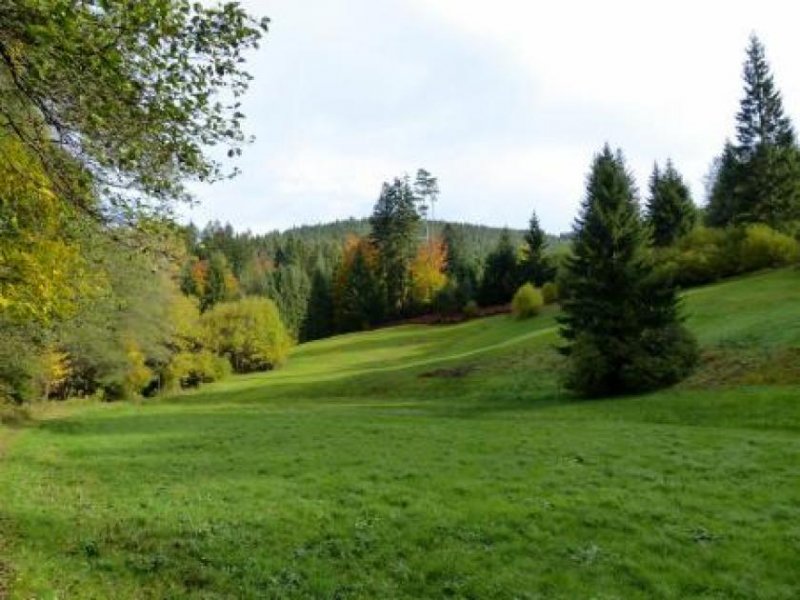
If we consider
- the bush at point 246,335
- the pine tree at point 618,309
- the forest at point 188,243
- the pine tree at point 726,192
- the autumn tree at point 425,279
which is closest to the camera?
the forest at point 188,243

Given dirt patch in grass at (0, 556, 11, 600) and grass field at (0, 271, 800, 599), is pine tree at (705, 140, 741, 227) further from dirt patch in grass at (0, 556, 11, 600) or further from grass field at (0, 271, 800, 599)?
dirt patch in grass at (0, 556, 11, 600)

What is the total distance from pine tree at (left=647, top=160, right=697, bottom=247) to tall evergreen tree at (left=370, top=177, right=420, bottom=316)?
3990 centimetres

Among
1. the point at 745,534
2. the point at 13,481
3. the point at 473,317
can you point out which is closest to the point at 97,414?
the point at 13,481

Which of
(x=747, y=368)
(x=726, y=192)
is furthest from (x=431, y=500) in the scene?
(x=726, y=192)

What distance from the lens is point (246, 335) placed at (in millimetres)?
77312

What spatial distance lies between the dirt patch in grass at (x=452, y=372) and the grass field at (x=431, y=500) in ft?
45.3

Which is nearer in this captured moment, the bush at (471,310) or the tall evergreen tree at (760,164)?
the tall evergreen tree at (760,164)

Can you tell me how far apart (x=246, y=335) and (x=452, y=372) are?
114 feet

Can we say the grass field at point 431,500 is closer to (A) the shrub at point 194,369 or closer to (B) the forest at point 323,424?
(B) the forest at point 323,424

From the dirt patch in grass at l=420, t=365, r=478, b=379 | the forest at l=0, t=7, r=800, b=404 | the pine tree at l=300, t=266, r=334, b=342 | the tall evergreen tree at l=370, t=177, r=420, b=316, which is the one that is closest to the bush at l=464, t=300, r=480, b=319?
the forest at l=0, t=7, r=800, b=404

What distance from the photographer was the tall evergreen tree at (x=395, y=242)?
107m

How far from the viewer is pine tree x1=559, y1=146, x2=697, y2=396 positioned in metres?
33.8

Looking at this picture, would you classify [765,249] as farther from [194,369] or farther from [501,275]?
[194,369]

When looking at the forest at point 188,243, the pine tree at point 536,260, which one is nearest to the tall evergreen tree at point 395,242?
the forest at point 188,243
